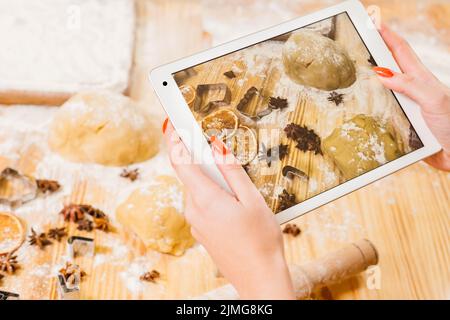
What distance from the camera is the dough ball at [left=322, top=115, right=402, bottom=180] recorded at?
100 centimetres

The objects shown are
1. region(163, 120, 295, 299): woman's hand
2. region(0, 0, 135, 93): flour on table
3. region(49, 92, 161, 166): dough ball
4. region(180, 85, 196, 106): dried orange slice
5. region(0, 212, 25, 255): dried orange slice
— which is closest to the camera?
region(163, 120, 295, 299): woman's hand

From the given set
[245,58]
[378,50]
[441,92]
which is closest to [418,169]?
[441,92]

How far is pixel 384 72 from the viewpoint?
1.05 meters

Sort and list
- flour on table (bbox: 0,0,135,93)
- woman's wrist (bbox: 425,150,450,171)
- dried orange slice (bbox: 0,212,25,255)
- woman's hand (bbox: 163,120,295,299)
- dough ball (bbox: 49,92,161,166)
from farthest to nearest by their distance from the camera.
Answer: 1. flour on table (bbox: 0,0,135,93)
2. dough ball (bbox: 49,92,161,166)
3. dried orange slice (bbox: 0,212,25,255)
4. woman's wrist (bbox: 425,150,450,171)
5. woman's hand (bbox: 163,120,295,299)

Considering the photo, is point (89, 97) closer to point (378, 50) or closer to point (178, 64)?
point (178, 64)

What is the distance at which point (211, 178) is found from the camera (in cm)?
91

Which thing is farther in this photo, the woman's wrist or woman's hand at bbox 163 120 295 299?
the woman's wrist

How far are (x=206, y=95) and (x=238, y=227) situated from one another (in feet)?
0.89

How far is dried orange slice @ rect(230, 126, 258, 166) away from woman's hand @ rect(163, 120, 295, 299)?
42mm

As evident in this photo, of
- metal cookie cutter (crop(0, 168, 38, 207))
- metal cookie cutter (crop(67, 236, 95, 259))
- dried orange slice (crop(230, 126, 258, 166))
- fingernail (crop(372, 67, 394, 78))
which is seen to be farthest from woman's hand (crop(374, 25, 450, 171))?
metal cookie cutter (crop(0, 168, 38, 207))

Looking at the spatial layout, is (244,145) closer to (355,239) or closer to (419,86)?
(419,86)

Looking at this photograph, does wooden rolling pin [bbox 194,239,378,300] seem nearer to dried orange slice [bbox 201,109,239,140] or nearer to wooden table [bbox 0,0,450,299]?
wooden table [bbox 0,0,450,299]
